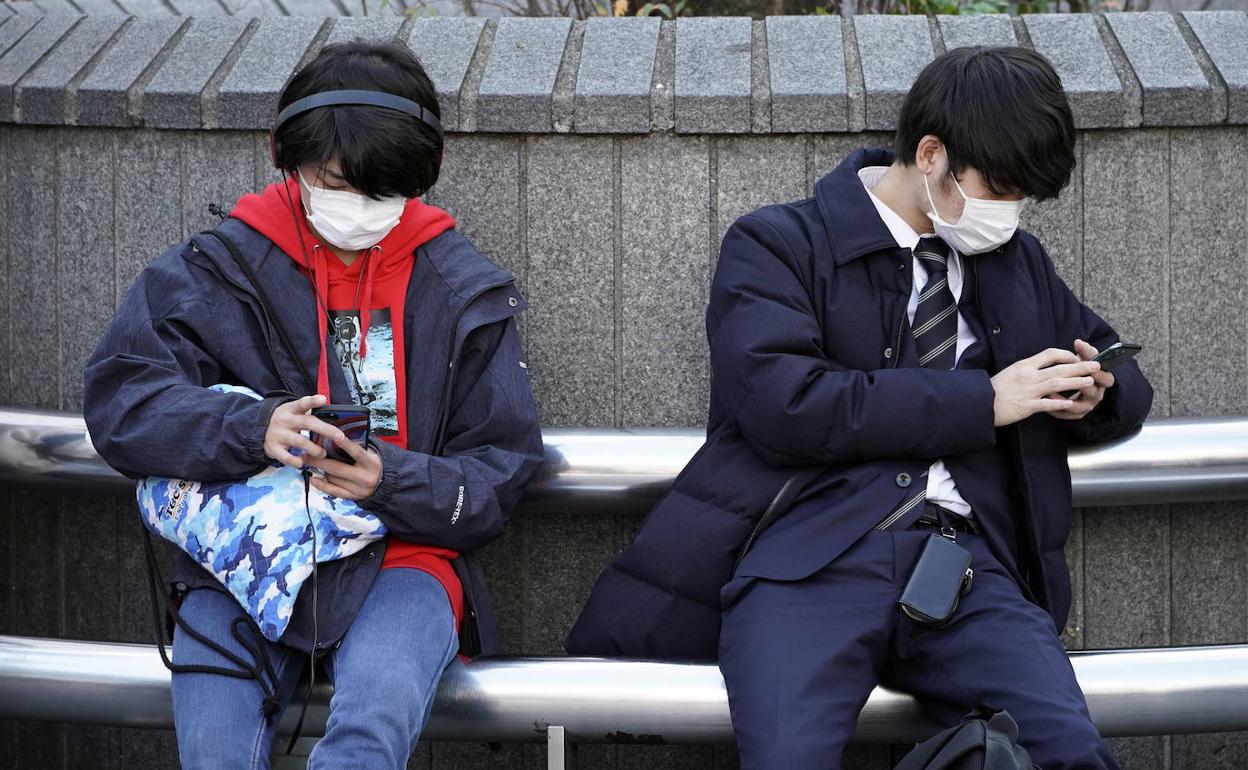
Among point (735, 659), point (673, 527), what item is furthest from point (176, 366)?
point (735, 659)

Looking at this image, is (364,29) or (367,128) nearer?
(367,128)

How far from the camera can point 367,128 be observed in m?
2.51

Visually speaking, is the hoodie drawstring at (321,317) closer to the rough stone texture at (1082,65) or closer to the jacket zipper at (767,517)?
the jacket zipper at (767,517)

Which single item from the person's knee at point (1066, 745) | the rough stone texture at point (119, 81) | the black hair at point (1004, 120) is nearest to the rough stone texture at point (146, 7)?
the rough stone texture at point (119, 81)

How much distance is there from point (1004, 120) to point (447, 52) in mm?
1253

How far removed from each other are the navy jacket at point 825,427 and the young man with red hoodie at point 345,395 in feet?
1.12

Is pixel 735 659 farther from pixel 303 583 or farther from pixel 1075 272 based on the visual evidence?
pixel 1075 272

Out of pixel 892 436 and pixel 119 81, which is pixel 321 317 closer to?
pixel 119 81

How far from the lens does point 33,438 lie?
2.88 metres

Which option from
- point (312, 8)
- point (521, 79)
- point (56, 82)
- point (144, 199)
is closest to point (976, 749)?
point (521, 79)

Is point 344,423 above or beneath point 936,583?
above

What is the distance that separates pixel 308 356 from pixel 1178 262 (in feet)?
6.19

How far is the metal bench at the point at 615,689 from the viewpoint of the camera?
247 centimetres

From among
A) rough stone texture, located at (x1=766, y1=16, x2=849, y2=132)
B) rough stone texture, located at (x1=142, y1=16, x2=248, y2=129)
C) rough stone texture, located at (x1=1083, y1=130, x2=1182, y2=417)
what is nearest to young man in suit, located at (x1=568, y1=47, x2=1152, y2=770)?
rough stone texture, located at (x1=766, y1=16, x2=849, y2=132)
